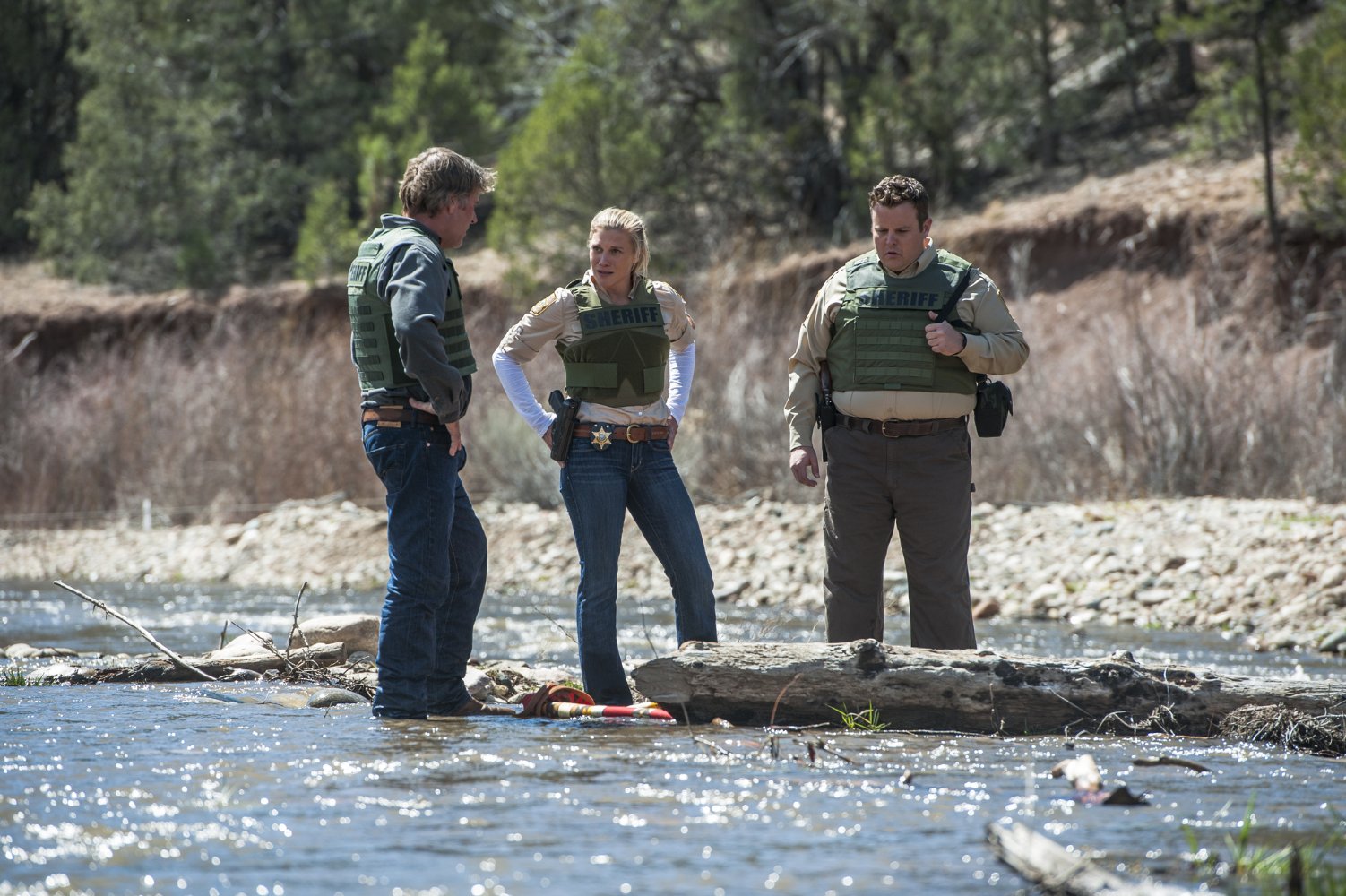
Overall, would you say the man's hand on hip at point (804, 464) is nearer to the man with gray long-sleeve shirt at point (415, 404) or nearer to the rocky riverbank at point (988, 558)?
the man with gray long-sleeve shirt at point (415, 404)

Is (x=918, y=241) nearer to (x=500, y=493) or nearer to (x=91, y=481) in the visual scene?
(x=500, y=493)

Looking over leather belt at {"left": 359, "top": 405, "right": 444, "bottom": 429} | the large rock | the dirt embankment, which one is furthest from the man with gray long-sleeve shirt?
the dirt embankment

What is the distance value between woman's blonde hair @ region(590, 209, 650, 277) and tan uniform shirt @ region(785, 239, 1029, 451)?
69 cm

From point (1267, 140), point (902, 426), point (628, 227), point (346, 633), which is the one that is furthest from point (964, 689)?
point (1267, 140)

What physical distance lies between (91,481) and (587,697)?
18397mm

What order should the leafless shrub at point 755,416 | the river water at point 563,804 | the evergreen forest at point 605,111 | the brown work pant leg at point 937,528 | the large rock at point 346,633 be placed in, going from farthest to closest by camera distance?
the evergreen forest at point 605,111 → the leafless shrub at point 755,416 → the large rock at point 346,633 → the brown work pant leg at point 937,528 → the river water at point 563,804

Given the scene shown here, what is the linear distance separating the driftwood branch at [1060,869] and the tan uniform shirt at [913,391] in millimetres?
2538

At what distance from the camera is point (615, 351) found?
5.82 m

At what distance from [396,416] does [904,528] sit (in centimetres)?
202

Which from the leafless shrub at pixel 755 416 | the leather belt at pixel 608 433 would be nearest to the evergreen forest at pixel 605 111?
the leafless shrub at pixel 755 416

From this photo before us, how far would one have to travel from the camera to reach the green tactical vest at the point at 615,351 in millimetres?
5809

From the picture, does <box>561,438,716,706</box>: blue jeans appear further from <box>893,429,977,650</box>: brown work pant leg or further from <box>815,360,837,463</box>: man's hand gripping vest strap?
<box>893,429,977,650</box>: brown work pant leg

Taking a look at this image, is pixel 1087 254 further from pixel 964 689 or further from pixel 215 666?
pixel 964 689

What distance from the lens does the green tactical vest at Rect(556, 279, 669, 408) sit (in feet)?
19.1
